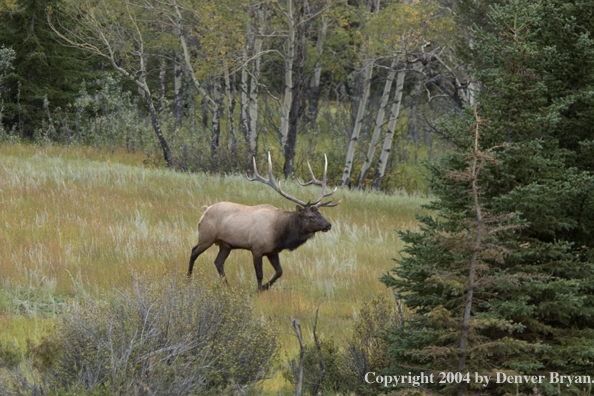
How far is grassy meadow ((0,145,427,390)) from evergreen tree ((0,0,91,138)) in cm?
611

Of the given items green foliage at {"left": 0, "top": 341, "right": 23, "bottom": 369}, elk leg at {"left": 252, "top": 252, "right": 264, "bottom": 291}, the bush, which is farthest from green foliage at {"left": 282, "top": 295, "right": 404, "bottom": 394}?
elk leg at {"left": 252, "top": 252, "right": 264, "bottom": 291}

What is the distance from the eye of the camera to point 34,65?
2409 centimetres

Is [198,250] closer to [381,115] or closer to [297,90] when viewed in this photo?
[297,90]

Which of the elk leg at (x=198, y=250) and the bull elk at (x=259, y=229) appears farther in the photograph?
the elk leg at (x=198, y=250)

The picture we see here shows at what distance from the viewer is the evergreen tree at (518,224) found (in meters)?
4.59

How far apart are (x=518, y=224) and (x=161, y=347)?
2634 millimetres

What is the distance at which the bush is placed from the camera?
479 cm

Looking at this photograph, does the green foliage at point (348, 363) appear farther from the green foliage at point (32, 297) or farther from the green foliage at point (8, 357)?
the green foliage at point (32, 297)

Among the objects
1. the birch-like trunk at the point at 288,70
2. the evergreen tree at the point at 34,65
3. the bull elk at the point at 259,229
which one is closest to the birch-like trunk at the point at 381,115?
the birch-like trunk at the point at 288,70

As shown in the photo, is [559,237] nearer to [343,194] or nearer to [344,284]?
[344,284]

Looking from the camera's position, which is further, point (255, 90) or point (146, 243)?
point (255, 90)

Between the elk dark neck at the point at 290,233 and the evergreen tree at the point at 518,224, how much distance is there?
3.84 meters

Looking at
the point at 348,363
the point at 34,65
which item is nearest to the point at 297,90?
the point at 34,65

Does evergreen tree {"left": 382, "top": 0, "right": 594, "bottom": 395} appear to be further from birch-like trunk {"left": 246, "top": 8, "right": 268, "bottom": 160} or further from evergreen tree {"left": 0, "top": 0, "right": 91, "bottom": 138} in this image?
evergreen tree {"left": 0, "top": 0, "right": 91, "bottom": 138}
